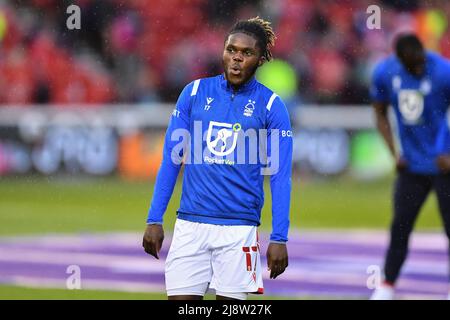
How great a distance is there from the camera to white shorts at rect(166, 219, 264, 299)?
6.76 meters

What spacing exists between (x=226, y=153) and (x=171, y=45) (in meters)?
17.0

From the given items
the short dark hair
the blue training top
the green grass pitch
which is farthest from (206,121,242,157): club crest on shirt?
the green grass pitch

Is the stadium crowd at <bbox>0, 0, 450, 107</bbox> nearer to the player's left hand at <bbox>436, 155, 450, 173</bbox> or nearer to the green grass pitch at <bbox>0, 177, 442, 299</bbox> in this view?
the green grass pitch at <bbox>0, 177, 442, 299</bbox>

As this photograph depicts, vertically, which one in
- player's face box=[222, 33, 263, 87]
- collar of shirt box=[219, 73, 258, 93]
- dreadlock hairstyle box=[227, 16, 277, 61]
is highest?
dreadlock hairstyle box=[227, 16, 277, 61]

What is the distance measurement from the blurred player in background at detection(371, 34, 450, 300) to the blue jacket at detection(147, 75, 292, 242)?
3.18m

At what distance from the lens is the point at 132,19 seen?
2355 centimetres

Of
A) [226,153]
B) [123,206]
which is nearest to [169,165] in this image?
[226,153]

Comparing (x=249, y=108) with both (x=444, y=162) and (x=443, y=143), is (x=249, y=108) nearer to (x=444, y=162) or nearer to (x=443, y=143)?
(x=444, y=162)

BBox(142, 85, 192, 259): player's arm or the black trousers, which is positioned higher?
BBox(142, 85, 192, 259): player's arm

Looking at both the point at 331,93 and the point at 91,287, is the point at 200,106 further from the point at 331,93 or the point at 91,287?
the point at 331,93

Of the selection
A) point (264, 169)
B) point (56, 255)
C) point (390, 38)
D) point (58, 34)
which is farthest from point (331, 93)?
point (264, 169)

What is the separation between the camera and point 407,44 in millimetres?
9672

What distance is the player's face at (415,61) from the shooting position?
382 inches

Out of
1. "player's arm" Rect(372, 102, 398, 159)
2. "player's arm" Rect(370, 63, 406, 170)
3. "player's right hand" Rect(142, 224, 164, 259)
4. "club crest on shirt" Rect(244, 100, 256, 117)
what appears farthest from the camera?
"player's arm" Rect(372, 102, 398, 159)
